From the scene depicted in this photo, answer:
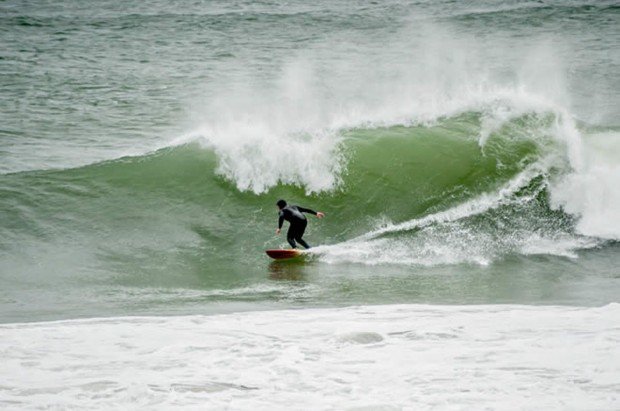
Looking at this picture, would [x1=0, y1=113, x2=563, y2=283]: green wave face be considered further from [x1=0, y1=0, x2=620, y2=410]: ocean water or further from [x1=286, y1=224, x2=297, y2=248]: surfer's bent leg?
[x1=286, y1=224, x2=297, y2=248]: surfer's bent leg

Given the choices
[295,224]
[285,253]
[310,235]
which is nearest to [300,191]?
[310,235]

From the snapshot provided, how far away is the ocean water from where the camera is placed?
701 cm

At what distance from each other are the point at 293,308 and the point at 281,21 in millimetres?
28482

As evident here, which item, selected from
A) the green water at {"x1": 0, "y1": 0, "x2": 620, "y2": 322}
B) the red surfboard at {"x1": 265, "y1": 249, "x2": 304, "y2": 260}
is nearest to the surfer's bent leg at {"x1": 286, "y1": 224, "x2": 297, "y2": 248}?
the red surfboard at {"x1": 265, "y1": 249, "x2": 304, "y2": 260}

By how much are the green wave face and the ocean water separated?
0.05 m

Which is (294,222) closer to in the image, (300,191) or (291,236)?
(291,236)

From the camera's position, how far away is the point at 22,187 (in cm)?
1427

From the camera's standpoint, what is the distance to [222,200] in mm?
14062

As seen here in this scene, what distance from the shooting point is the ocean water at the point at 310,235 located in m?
7.01

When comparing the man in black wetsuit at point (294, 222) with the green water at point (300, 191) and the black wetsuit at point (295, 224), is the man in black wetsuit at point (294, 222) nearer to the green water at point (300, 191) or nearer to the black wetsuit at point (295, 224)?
the black wetsuit at point (295, 224)

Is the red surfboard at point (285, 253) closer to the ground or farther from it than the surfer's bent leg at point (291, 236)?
closer to the ground

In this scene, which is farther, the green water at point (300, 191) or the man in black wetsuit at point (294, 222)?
the man in black wetsuit at point (294, 222)

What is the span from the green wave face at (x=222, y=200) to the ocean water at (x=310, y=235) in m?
0.05

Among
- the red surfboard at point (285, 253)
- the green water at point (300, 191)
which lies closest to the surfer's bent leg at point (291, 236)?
the red surfboard at point (285, 253)
